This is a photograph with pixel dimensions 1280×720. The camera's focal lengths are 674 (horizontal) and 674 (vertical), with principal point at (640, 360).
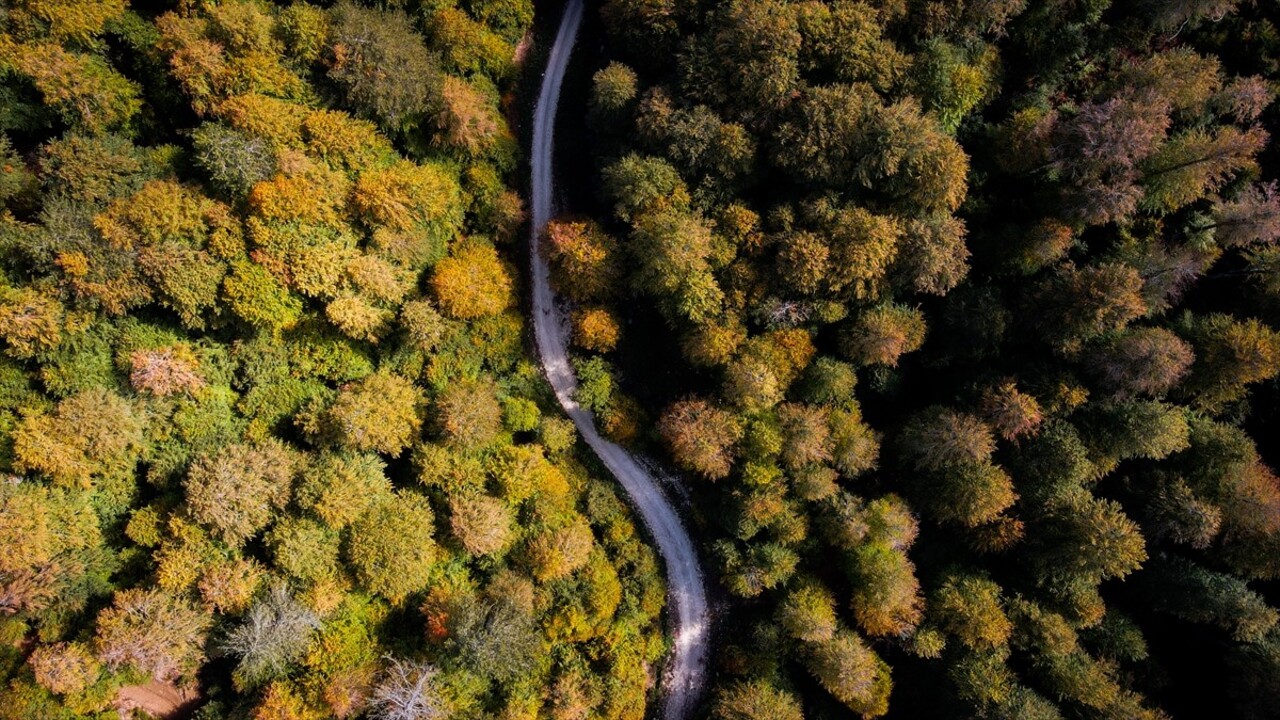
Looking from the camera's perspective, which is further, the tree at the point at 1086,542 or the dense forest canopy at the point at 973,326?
the dense forest canopy at the point at 973,326

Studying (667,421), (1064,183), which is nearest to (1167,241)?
(1064,183)

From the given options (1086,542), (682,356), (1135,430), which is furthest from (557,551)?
(1135,430)

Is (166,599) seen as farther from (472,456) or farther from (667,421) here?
(667,421)

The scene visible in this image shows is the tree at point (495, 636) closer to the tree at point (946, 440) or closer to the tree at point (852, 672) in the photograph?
the tree at point (852, 672)

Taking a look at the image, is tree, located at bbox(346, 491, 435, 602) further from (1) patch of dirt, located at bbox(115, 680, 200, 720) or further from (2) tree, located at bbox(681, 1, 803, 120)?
(2) tree, located at bbox(681, 1, 803, 120)

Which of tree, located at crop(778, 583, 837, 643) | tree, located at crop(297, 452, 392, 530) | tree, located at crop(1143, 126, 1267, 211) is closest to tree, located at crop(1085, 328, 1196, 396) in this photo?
tree, located at crop(1143, 126, 1267, 211)

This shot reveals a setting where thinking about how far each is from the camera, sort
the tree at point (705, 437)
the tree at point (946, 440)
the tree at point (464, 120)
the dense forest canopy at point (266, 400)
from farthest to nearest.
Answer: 1. the tree at point (464, 120)
2. the tree at point (705, 437)
3. the tree at point (946, 440)
4. the dense forest canopy at point (266, 400)

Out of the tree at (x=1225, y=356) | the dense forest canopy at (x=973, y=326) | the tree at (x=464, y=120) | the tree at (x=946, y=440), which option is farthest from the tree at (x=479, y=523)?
the tree at (x=1225, y=356)
